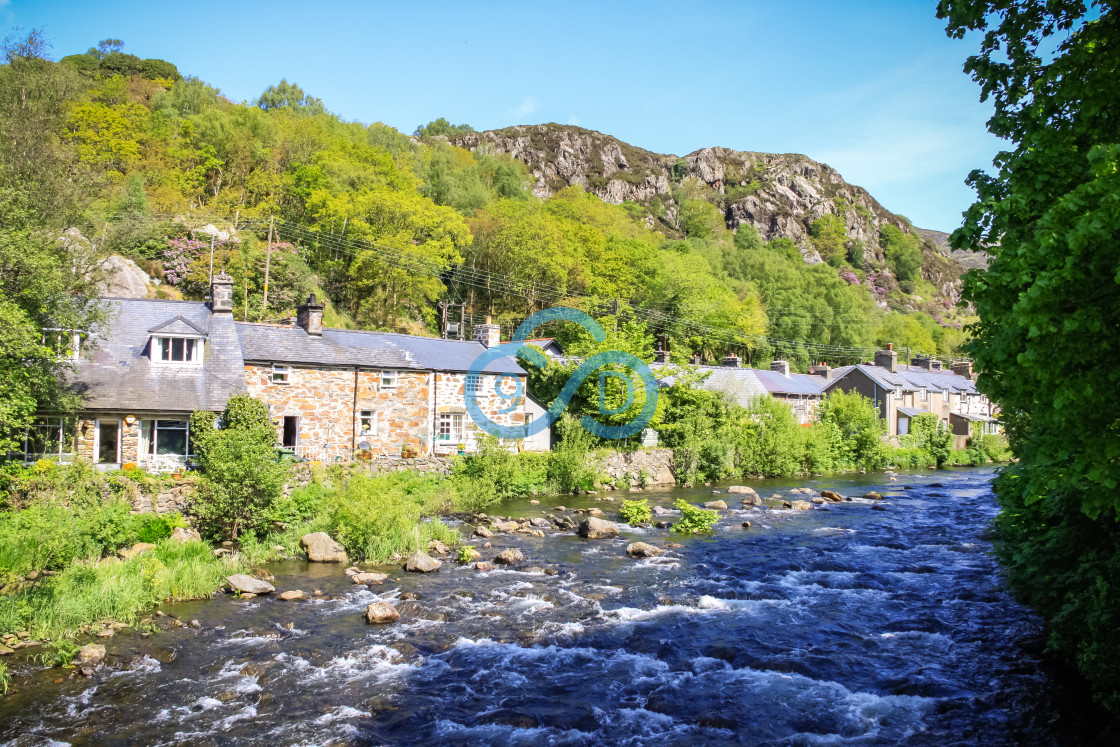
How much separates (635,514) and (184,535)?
15660mm

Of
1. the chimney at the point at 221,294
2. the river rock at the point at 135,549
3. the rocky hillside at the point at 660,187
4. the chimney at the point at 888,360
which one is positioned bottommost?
the river rock at the point at 135,549

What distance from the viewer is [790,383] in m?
62.2

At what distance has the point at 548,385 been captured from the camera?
39.6 meters

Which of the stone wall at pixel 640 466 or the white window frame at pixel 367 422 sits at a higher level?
the white window frame at pixel 367 422

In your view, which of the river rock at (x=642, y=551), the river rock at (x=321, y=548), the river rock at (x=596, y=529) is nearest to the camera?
the river rock at (x=321, y=548)

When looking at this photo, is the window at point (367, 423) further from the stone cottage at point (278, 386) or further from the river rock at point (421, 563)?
the river rock at point (421, 563)

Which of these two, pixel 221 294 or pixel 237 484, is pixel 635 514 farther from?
pixel 221 294

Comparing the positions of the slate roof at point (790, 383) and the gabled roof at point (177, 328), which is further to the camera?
the slate roof at point (790, 383)

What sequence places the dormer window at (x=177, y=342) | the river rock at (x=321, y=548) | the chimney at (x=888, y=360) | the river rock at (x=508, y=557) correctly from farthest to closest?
the chimney at (x=888, y=360) < the dormer window at (x=177, y=342) < the river rock at (x=508, y=557) < the river rock at (x=321, y=548)

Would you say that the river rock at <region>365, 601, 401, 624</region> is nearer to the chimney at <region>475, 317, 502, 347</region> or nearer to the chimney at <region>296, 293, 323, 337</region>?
the chimney at <region>296, 293, 323, 337</region>

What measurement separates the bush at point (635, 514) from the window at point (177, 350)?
17996mm

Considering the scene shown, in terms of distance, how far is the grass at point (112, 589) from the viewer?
45.6ft

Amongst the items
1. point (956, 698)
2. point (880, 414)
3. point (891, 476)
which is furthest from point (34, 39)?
point (880, 414)

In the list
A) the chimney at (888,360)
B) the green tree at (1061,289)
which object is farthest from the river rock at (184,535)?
the chimney at (888,360)
